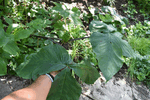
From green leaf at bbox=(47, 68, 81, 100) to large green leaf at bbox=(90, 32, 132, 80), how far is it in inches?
9.6

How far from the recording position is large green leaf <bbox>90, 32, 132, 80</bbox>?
946 millimetres

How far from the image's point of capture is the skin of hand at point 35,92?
2.77ft

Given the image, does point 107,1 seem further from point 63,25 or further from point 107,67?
point 107,67

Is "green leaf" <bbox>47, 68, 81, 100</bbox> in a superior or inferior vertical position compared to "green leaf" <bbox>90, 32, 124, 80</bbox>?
inferior

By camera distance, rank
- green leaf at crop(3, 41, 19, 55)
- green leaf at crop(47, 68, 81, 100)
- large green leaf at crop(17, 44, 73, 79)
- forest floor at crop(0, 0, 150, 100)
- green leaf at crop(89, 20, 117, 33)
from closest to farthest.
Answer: green leaf at crop(47, 68, 81, 100)
large green leaf at crop(17, 44, 73, 79)
green leaf at crop(3, 41, 19, 55)
green leaf at crop(89, 20, 117, 33)
forest floor at crop(0, 0, 150, 100)

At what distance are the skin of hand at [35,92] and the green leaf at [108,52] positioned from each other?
1.73 ft

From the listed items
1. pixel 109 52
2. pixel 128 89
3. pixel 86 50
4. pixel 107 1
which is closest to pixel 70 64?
pixel 109 52

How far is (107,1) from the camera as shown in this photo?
3137mm

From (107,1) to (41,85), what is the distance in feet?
9.10

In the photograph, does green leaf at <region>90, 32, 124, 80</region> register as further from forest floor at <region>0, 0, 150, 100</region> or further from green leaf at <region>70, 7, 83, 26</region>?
forest floor at <region>0, 0, 150, 100</region>

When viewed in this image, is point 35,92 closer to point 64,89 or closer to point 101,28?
point 64,89

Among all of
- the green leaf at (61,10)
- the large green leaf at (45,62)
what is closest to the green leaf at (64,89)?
the large green leaf at (45,62)

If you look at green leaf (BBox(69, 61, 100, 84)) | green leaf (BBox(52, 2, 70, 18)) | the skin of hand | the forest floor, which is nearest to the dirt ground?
the forest floor

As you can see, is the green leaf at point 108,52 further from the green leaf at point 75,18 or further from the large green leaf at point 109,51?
the green leaf at point 75,18
